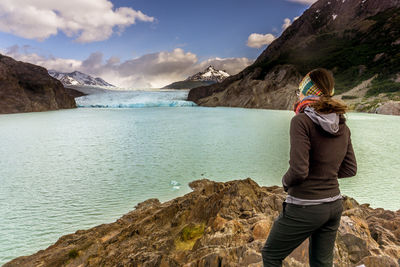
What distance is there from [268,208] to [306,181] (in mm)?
3249

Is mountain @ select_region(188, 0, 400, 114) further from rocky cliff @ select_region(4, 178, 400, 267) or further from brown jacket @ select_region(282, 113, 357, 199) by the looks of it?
brown jacket @ select_region(282, 113, 357, 199)

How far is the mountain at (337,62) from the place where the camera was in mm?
65438

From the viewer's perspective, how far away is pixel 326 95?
6.70 ft

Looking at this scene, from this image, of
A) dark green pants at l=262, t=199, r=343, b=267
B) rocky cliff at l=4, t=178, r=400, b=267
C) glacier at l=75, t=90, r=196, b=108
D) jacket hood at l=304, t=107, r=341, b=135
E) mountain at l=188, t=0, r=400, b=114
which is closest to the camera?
jacket hood at l=304, t=107, r=341, b=135

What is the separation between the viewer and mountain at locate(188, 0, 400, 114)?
65.4 metres

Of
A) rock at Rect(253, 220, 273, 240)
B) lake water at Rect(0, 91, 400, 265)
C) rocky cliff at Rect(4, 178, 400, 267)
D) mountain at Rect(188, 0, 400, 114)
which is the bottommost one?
lake water at Rect(0, 91, 400, 265)

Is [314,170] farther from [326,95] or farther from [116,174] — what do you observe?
[116,174]

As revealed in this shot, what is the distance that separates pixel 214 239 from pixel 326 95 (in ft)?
8.86

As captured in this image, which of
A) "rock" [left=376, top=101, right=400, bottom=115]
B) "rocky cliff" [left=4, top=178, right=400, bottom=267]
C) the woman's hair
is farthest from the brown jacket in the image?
"rock" [left=376, top=101, right=400, bottom=115]

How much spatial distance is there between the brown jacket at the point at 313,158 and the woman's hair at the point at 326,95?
0.38 feet

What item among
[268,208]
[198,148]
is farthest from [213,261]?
[198,148]

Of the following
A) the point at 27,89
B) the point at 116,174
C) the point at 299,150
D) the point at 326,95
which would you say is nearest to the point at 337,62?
the point at 116,174

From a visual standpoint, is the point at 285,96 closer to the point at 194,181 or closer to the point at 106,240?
the point at 194,181

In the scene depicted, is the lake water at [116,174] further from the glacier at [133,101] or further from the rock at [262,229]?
the glacier at [133,101]
